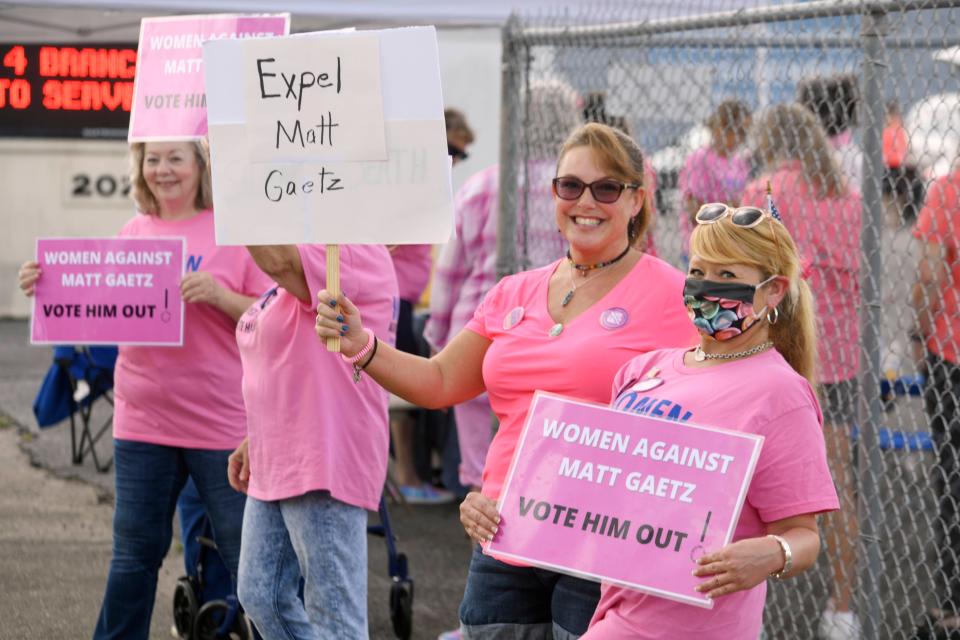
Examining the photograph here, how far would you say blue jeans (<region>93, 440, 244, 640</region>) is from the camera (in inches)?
194

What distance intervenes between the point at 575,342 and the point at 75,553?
4642mm

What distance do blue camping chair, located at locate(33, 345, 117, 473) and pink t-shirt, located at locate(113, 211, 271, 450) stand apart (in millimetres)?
3148

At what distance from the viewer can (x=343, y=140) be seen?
3.48 meters

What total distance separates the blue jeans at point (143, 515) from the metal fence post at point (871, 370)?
Result: 81.0 inches

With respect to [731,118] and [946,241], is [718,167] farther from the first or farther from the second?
[946,241]

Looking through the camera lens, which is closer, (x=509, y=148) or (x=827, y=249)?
(x=827, y=249)

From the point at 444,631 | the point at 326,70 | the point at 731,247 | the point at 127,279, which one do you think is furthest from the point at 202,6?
the point at 731,247

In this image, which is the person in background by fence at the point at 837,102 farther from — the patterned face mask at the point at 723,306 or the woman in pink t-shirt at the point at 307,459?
the patterned face mask at the point at 723,306

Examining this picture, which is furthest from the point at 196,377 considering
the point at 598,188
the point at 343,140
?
the point at 598,188

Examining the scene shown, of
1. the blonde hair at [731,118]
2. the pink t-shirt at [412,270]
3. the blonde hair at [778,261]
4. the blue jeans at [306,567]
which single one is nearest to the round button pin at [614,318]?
the blonde hair at [778,261]

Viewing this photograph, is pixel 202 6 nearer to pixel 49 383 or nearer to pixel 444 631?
pixel 49 383

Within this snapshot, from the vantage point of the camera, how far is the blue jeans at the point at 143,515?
492 cm

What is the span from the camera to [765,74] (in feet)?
19.8

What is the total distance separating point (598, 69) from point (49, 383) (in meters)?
3.82
